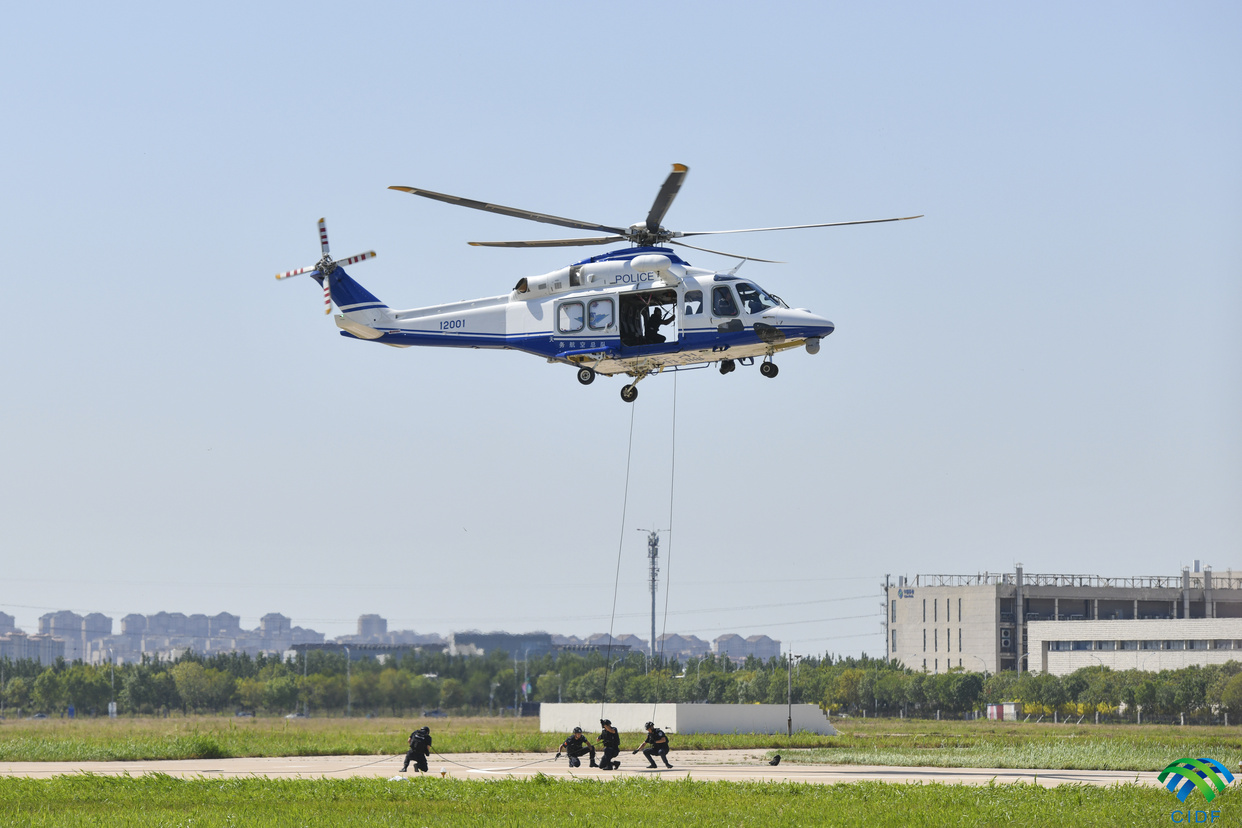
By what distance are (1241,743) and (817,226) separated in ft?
139

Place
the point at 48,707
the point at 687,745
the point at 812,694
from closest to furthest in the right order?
the point at 687,745 → the point at 812,694 → the point at 48,707

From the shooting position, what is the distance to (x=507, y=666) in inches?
4311

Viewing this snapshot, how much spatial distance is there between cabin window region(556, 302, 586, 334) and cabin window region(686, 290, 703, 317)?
2.80m

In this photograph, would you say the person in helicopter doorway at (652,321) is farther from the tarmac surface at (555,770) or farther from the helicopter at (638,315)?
the tarmac surface at (555,770)

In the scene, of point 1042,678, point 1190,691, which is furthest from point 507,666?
point 1190,691

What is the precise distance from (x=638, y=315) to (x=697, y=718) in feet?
94.2

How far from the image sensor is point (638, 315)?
3434cm

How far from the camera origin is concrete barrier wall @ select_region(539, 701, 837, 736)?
57969 millimetres

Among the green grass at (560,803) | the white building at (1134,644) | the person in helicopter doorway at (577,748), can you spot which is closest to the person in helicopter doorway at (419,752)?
the green grass at (560,803)

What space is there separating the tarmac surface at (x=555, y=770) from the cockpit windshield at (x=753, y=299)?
1166 centimetres

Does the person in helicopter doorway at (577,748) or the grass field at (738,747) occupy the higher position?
the person in helicopter doorway at (577,748)

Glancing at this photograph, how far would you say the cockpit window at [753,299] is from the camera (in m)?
33.6

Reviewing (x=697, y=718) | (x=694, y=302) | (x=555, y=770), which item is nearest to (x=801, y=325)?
(x=694, y=302)

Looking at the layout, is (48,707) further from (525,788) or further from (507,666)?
(525,788)
